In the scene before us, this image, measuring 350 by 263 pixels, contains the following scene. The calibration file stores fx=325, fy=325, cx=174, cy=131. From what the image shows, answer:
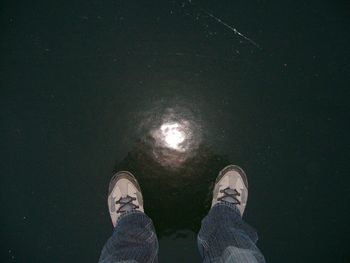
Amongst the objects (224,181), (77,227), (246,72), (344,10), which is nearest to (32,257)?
(77,227)

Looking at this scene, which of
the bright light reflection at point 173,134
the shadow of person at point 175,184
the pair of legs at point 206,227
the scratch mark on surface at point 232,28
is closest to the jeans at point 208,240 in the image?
the pair of legs at point 206,227

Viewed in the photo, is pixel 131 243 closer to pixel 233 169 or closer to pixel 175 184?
pixel 175 184

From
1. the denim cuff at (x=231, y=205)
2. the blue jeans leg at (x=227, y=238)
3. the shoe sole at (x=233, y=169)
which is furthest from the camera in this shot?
the shoe sole at (x=233, y=169)

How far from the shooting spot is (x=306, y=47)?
4.56 ft

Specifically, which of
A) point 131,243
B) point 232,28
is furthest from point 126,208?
point 232,28

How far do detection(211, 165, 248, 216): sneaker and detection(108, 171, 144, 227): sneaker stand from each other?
33cm

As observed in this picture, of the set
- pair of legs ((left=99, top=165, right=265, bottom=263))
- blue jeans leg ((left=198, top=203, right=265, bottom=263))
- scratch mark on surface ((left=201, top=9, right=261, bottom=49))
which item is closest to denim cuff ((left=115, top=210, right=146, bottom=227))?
pair of legs ((left=99, top=165, right=265, bottom=263))

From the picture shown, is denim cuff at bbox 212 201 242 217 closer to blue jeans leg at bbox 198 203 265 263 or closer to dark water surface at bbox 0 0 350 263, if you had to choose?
blue jeans leg at bbox 198 203 265 263

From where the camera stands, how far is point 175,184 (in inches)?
54.9

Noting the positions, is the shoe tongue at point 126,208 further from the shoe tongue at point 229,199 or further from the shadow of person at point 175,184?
the shoe tongue at point 229,199

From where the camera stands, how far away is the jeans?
102 centimetres

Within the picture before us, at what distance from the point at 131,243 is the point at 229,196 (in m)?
0.46

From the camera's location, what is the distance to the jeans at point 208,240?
3.36 ft

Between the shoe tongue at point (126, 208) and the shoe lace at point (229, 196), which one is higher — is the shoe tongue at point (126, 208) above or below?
below
